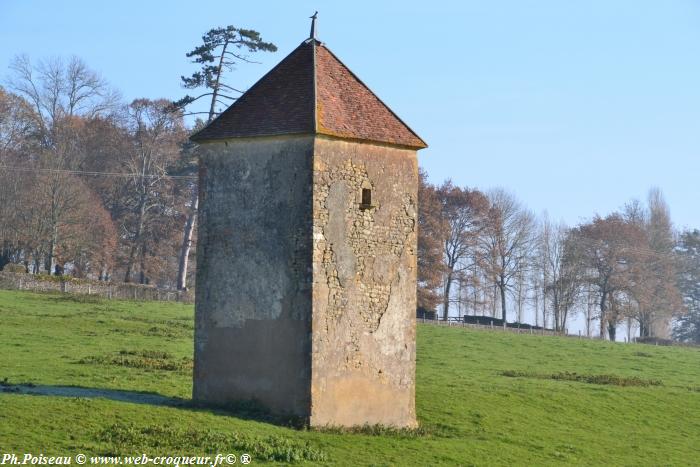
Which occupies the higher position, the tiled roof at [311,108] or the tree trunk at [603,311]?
the tiled roof at [311,108]

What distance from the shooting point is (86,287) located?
5297 centimetres

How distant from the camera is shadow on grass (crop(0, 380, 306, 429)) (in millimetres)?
24000

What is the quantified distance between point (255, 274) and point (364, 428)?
4.19 metres

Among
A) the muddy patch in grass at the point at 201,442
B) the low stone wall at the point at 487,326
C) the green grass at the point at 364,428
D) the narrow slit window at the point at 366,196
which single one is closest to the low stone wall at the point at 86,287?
the green grass at the point at 364,428

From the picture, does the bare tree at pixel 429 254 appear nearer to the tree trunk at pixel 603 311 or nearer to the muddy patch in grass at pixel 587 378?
the tree trunk at pixel 603 311

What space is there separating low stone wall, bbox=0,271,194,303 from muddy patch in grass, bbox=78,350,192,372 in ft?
62.2

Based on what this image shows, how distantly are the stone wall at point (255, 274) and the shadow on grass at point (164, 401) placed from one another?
20cm

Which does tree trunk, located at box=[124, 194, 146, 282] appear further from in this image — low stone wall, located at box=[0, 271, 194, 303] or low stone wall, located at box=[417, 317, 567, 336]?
low stone wall, located at box=[417, 317, 567, 336]

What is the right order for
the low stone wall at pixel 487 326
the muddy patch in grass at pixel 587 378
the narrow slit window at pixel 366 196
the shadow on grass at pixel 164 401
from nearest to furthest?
1. the shadow on grass at pixel 164 401
2. the narrow slit window at pixel 366 196
3. the muddy patch in grass at pixel 587 378
4. the low stone wall at pixel 487 326

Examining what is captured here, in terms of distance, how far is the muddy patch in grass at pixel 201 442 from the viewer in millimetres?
20516

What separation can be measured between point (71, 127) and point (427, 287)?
26.2 metres

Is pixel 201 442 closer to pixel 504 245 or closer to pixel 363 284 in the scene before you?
pixel 363 284

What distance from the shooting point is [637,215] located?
322 ft

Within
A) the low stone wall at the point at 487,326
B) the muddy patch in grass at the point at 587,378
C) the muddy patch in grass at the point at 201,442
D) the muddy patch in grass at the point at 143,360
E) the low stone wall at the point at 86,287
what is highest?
the low stone wall at the point at 86,287
